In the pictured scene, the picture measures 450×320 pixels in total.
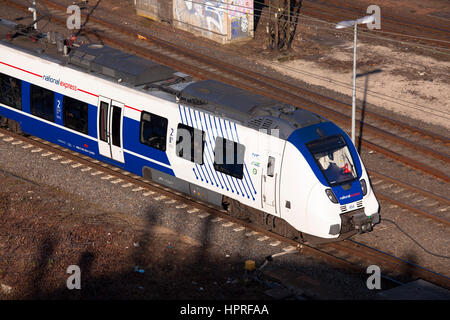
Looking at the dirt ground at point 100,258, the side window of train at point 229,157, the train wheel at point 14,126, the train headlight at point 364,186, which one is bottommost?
the dirt ground at point 100,258

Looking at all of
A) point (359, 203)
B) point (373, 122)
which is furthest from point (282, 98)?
point (359, 203)

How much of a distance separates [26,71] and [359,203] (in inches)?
479

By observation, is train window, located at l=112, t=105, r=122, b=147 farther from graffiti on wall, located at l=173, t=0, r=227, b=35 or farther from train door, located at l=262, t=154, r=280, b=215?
graffiti on wall, located at l=173, t=0, r=227, b=35

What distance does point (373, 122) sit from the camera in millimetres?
28250

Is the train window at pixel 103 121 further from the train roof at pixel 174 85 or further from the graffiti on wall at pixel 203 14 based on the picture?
the graffiti on wall at pixel 203 14

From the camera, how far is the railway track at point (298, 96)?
25.5 m

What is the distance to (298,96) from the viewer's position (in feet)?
99.0

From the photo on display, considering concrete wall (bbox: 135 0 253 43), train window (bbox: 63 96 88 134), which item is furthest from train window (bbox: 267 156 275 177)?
concrete wall (bbox: 135 0 253 43)

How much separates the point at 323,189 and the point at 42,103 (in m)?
10.7

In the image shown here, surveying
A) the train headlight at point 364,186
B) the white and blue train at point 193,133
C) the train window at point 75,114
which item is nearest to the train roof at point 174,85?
the white and blue train at point 193,133

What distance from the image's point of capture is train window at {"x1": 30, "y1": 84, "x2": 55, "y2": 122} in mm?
23859

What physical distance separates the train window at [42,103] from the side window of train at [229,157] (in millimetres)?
6957
